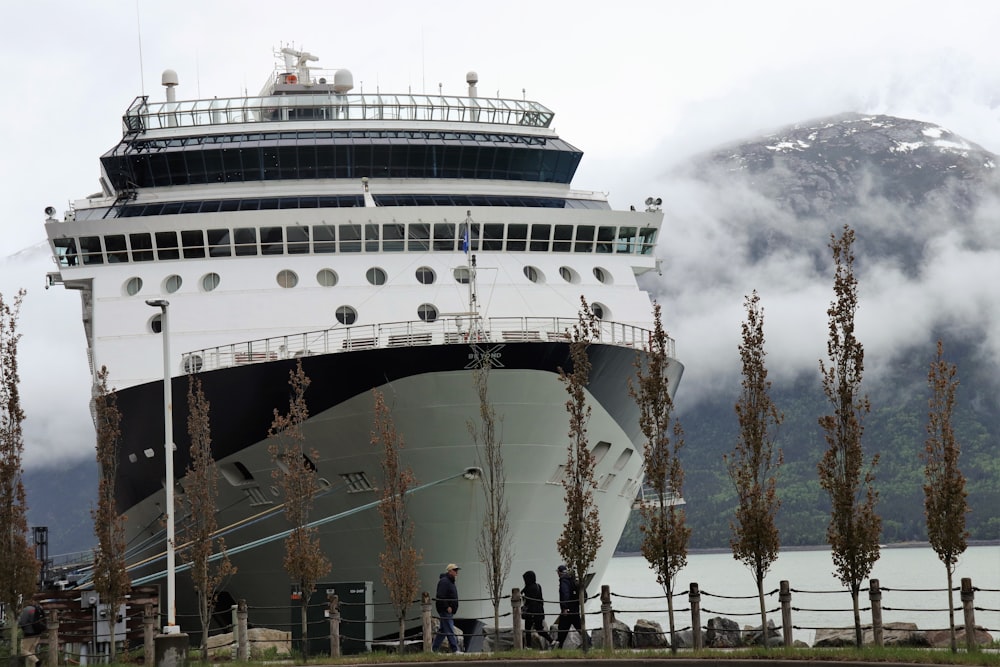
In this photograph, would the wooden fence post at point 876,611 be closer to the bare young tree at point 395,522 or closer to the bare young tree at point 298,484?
the bare young tree at point 395,522

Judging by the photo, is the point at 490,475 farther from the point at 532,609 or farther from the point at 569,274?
the point at 569,274

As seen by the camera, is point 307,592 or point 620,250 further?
point 620,250

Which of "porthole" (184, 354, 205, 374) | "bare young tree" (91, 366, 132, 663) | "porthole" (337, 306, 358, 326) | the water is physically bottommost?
the water

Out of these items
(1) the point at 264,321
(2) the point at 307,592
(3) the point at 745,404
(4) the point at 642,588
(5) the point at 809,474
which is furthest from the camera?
(5) the point at 809,474

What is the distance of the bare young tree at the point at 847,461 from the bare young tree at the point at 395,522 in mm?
6963

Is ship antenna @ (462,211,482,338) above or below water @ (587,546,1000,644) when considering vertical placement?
above

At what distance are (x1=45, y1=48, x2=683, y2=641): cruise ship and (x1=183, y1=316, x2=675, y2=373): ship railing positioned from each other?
0.08 metres

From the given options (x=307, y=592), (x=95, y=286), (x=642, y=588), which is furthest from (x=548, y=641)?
(x=642, y=588)

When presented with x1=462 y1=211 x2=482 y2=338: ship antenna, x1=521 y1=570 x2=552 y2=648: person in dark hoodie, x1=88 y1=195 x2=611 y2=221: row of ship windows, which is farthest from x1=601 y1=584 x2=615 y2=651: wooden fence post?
x1=88 y1=195 x2=611 y2=221: row of ship windows

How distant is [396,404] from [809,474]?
537 ft

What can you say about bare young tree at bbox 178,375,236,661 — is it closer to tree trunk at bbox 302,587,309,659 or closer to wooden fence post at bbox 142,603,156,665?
wooden fence post at bbox 142,603,156,665

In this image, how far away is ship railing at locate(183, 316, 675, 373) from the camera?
1040 inches

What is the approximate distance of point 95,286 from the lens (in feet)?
99.5

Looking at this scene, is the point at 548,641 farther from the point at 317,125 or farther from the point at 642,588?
the point at 642,588
